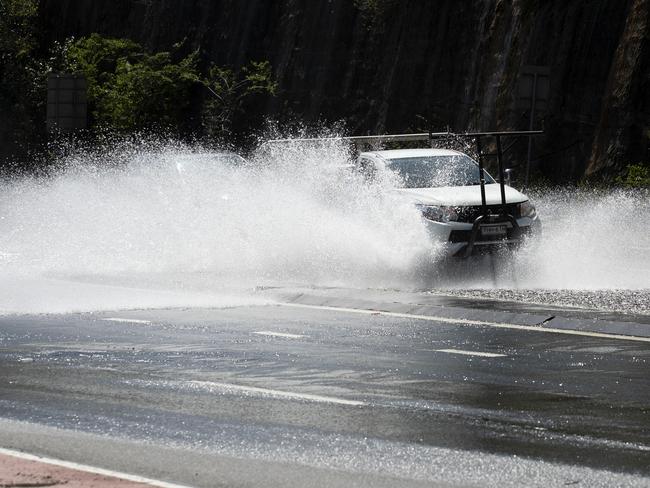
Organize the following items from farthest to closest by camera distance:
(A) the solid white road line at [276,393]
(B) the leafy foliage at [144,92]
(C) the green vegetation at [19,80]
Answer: (C) the green vegetation at [19,80] < (B) the leafy foliage at [144,92] < (A) the solid white road line at [276,393]

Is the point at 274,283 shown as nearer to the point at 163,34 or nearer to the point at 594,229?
the point at 594,229

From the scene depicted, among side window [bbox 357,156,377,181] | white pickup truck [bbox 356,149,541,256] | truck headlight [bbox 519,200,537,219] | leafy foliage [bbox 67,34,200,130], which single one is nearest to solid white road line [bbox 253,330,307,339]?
white pickup truck [bbox 356,149,541,256]

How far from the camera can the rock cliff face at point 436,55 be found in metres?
34.1

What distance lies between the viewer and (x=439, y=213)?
762 inches

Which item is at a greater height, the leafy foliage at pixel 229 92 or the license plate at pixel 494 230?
the leafy foliage at pixel 229 92

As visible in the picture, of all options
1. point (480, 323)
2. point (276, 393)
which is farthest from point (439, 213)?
point (276, 393)

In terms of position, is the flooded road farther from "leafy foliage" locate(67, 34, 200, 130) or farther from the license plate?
"leafy foliage" locate(67, 34, 200, 130)

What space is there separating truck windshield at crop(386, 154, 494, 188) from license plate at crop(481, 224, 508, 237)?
148 centimetres

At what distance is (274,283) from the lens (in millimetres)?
18922

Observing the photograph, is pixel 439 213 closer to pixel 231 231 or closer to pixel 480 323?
pixel 231 231

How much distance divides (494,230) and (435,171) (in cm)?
200

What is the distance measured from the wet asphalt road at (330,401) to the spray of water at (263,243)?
11.4ft

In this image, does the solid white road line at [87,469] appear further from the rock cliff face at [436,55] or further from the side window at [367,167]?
the rock cliff face at [436,55]

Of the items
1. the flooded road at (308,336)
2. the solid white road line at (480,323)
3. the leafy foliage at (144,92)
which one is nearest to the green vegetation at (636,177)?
the flooded road at (308,336)
